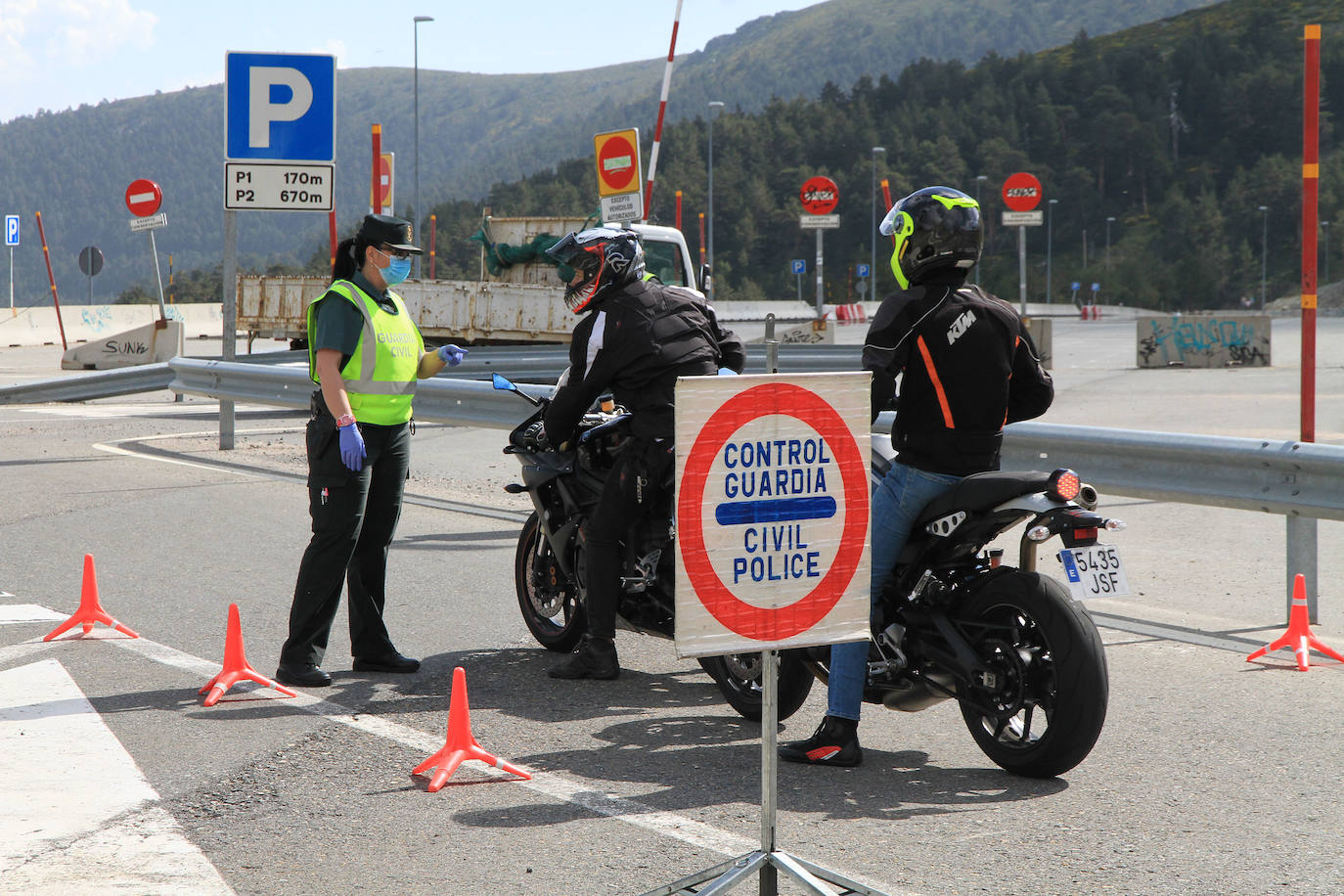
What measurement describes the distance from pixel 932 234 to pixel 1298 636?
290 centimetres

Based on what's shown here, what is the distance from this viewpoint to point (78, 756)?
5074 mm

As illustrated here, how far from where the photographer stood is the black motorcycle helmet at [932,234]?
4965 millimetres

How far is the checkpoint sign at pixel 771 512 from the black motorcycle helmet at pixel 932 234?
1310 mm

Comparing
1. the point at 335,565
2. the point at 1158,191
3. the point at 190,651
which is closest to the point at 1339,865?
the point at 335,565

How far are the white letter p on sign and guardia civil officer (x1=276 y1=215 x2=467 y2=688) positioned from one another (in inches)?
289

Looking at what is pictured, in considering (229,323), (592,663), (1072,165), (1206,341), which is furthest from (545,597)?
(1072,165)

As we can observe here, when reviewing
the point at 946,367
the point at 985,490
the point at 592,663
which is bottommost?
the point at 592,663

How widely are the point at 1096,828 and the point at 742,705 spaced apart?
1.64m

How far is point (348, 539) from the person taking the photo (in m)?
6.30

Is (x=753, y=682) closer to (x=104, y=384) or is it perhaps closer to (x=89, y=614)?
(x=89, y=614)

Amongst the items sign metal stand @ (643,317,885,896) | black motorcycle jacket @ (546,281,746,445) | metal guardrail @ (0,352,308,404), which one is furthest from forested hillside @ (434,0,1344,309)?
sign metal stand @ (643,317,885,896)

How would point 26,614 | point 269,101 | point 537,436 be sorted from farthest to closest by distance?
point 269,101, point 26,614, point 537,436

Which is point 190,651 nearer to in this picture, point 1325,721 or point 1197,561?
point 1325,721

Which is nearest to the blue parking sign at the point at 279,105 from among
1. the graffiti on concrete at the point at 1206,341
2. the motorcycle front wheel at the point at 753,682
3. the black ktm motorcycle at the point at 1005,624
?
the motorcycle front wheel at the point at 753,682
